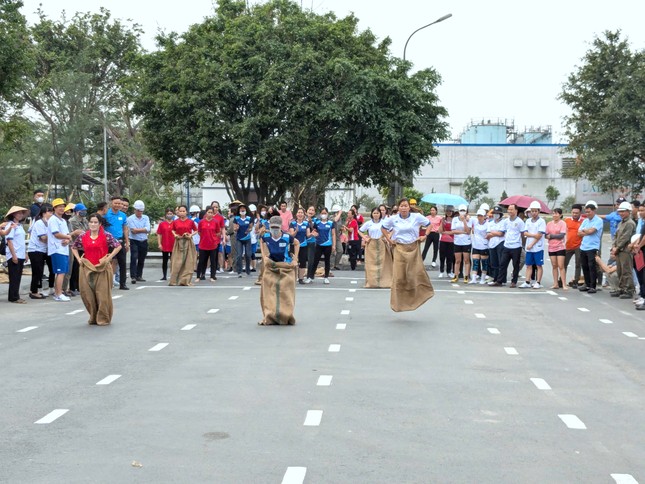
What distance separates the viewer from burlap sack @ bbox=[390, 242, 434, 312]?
14883 millimetres

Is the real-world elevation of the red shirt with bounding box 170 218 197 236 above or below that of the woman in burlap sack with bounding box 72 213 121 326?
above

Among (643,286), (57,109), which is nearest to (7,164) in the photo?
(57,109)

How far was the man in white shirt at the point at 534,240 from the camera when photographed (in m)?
21.1

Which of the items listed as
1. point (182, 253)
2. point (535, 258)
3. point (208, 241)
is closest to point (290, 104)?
point (208, 241)

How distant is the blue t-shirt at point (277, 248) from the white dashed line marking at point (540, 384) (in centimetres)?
551

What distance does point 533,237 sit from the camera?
2109cm

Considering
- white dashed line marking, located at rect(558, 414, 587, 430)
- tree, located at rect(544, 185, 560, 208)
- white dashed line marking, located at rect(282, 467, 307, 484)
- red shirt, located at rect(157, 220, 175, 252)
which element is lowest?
white dashed line marking, located at rect(558, 414, 587, 430)

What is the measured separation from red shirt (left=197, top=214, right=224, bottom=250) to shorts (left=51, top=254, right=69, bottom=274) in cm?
512

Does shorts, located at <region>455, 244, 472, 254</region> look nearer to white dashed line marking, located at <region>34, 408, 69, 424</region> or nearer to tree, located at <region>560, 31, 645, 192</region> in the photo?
white dashed line marking, located at <region>34, 408, 69, 424</region>

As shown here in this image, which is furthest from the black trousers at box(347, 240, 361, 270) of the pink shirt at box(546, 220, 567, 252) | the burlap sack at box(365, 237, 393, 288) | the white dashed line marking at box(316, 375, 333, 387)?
the white dashed line marking at box(316, 375, 333, 387)

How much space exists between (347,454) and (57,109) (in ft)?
162

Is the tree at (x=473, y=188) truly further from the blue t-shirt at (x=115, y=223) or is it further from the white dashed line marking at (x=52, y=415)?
the white dashed line marking at (x=52, y=415)

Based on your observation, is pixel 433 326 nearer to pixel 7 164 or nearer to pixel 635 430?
pixel 635 430

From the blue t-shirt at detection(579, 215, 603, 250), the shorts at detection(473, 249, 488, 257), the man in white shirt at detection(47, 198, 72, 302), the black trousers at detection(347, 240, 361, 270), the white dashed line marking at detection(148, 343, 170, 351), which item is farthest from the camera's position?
the black trousers at detection(347, 240, 361, 270)
